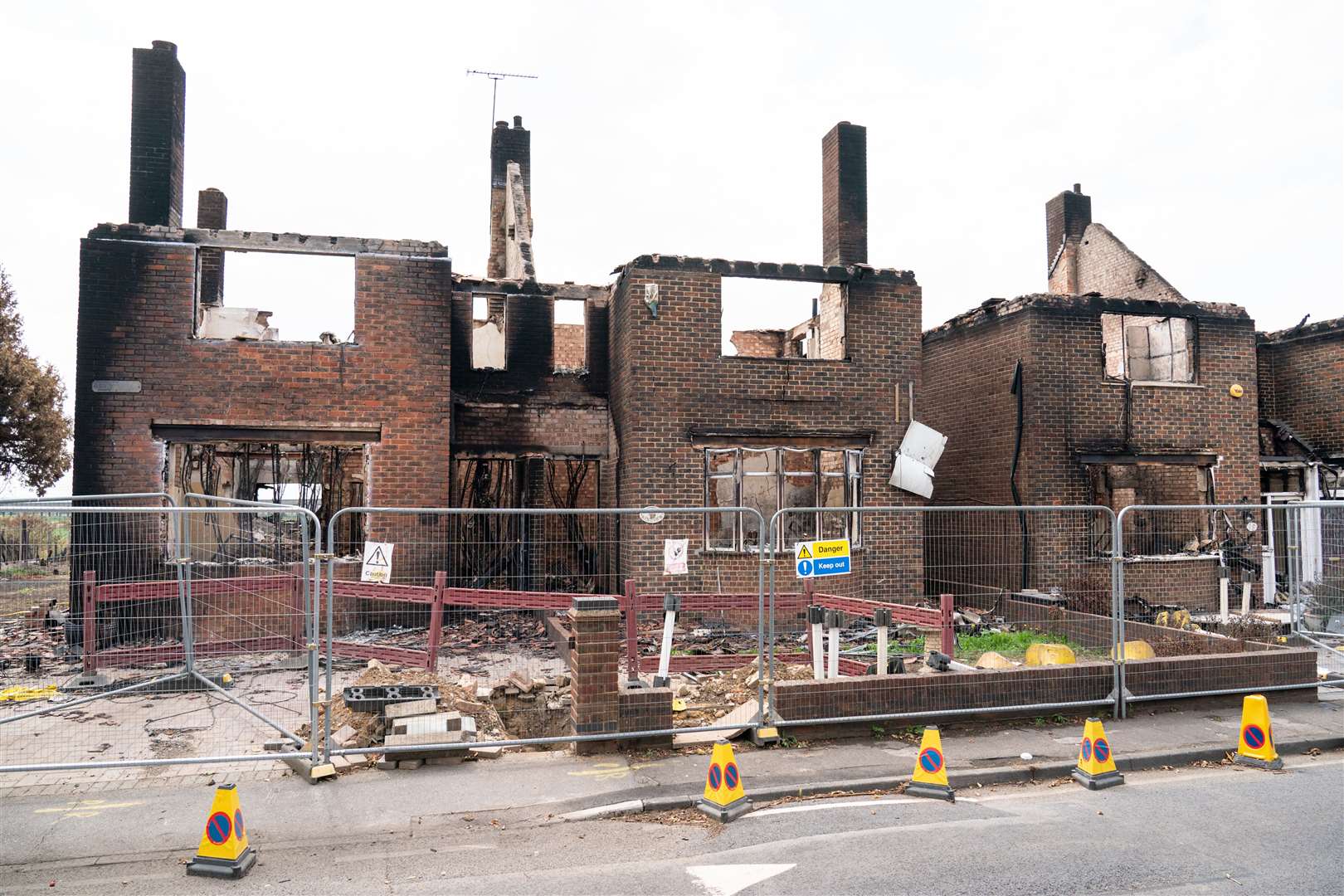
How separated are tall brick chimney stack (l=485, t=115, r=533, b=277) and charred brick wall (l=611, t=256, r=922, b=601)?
1165 centimetres

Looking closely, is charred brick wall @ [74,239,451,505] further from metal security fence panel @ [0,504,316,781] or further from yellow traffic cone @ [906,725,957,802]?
yellow traffic cone @ [906,725,957,802]

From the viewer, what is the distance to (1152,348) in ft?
62.6

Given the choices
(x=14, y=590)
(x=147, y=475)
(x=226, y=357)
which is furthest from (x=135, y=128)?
(x=14, y=590)

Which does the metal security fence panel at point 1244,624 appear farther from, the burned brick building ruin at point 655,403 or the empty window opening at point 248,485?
the empty window opening at point 248,485

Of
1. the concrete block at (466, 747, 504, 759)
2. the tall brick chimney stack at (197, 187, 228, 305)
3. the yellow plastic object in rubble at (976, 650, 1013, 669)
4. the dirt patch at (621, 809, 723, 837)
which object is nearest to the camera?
the dirt patch at (621, 809, 723, 837)

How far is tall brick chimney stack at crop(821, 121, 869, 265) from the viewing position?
659 inches

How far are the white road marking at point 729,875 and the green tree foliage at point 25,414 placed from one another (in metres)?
26.8

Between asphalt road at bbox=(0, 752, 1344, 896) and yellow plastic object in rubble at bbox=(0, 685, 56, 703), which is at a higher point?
yellow plastic object in rubble at bbox=(0, 685, 56, 703)

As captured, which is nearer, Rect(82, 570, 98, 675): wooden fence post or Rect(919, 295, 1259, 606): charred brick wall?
Rect(82, 570, 98, 675): wooden fence post

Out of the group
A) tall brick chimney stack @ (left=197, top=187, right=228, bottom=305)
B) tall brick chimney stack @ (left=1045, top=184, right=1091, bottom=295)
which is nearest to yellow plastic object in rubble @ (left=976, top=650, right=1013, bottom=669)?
tall brick chimney stack @ (left=1045, top=184, right=1091, bottom=295)

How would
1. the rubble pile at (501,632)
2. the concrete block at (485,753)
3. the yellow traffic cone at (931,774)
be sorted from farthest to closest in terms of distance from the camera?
the rubble pile at (501,632) → the concrete block at (485,753) → the yellow traffic cone at (931,774)

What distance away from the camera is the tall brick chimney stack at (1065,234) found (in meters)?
23.0

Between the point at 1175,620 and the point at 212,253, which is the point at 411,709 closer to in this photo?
the point at 1175,620

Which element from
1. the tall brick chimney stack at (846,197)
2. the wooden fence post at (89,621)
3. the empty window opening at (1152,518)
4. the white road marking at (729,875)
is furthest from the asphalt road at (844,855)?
the tall brick chimney stack at (846,197)
